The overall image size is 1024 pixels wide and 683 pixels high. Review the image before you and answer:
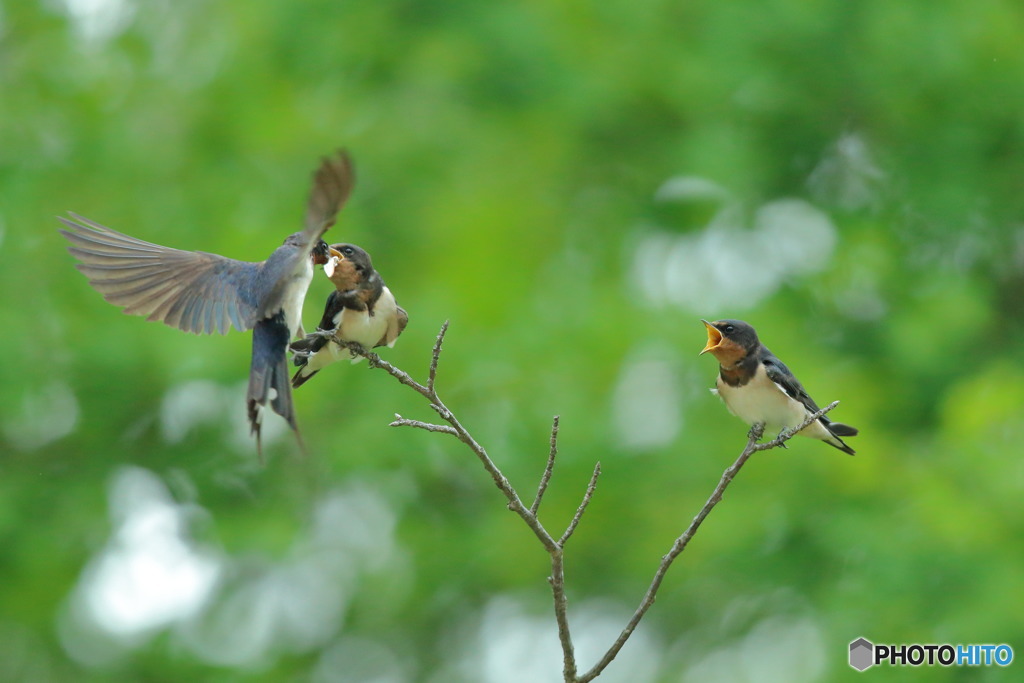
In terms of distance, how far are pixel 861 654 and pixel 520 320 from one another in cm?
329

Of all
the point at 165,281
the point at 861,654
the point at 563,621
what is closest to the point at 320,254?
the point at 165,281

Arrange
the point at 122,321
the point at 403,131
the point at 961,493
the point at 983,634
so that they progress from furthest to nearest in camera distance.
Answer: the point at 403,131 < the point at 122,321 < the point at 961,493 < the point at 983,634

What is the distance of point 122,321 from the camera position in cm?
833

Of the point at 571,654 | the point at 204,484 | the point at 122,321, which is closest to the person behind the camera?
the point at 571,654

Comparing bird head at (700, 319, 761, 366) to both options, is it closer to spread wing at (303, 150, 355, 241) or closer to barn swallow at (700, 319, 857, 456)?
barn swallow at (700, 319, 857, 456)

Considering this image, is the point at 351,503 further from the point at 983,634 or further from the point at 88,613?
the point at 983,634

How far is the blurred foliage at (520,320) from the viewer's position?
813 centimetres

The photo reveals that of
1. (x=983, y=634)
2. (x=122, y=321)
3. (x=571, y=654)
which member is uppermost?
(x=122, y=321)

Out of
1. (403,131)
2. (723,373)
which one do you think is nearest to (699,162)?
(403,131)

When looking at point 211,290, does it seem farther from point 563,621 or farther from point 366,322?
point 563,621

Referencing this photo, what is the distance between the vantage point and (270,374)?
3391mm

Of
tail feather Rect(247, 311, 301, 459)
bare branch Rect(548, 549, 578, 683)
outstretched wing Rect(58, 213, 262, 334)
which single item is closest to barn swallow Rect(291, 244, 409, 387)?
tail feather Rect(247, 311, 301, 459)

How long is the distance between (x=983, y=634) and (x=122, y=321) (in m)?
5.85

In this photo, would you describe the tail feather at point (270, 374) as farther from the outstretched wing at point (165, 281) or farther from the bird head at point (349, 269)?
the bird head at point (349, 269)
